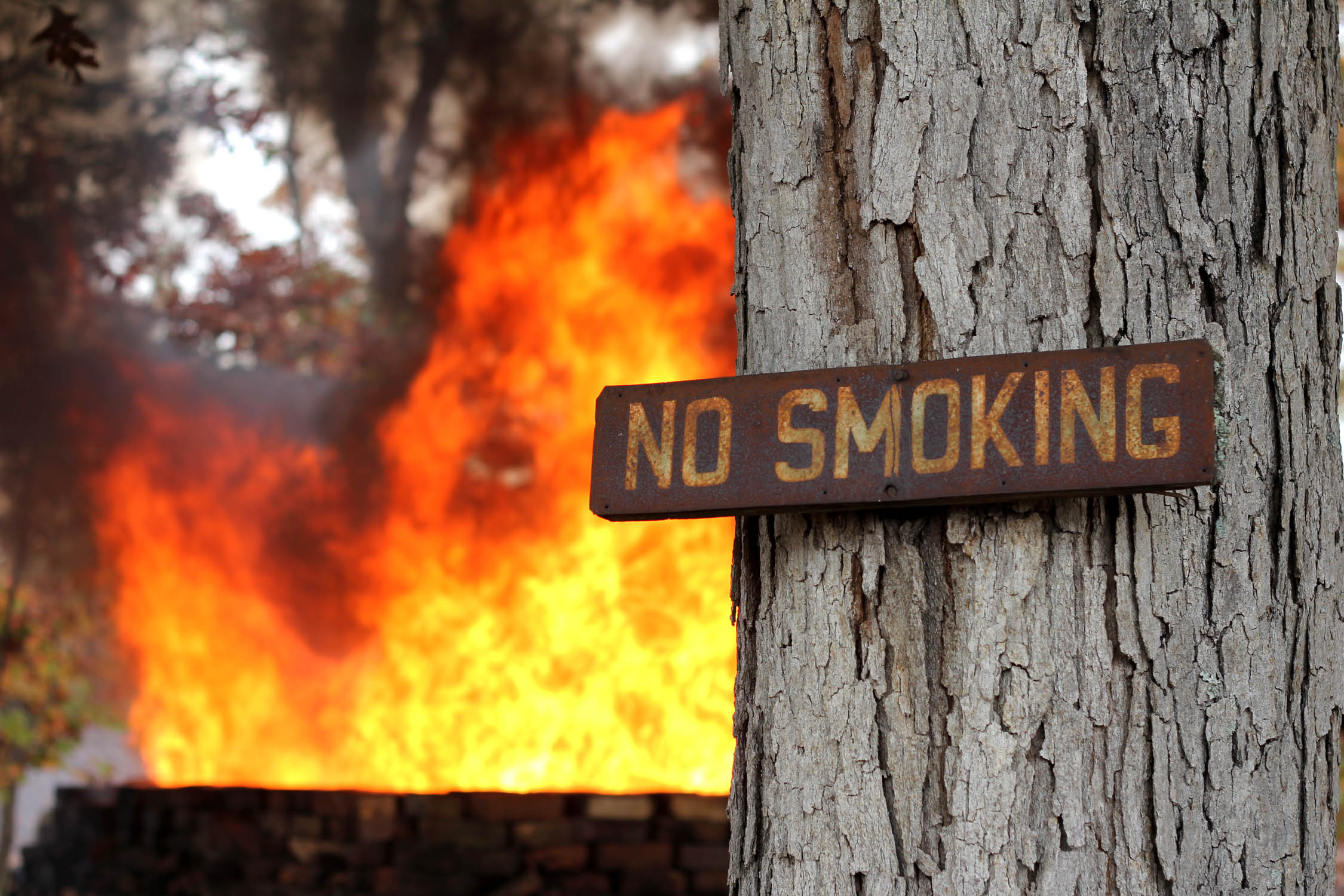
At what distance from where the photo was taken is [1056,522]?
1.13 metres

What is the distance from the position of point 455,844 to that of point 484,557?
2276mm

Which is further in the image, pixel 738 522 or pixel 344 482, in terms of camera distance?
pixel 344 482

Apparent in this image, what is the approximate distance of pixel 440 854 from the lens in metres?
5.29

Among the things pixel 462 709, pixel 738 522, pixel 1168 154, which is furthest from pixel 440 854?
pixel 1168 154

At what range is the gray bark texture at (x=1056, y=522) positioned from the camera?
1086 millimetres

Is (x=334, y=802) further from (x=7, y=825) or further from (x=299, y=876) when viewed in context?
(x=7, y=825)

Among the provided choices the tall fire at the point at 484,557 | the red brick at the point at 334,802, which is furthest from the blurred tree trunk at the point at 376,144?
the red brick at the point at 334,802

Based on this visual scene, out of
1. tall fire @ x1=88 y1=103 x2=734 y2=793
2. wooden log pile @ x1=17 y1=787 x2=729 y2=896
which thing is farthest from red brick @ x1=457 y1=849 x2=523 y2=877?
tall fire @ x1=88 y1=103 x2=734 y2=793

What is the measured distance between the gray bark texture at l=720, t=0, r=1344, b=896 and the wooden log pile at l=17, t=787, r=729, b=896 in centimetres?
414

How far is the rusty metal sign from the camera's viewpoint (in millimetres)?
1084

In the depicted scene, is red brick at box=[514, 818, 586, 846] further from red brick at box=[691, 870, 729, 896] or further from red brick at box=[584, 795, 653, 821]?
red brick at box=[691, 870, 729, 896]

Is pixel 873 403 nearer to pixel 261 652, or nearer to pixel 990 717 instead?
pixel 990 717

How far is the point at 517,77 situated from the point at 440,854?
15.3 ft

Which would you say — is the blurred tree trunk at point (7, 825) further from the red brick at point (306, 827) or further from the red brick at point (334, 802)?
the red brick at point (334, 802)
